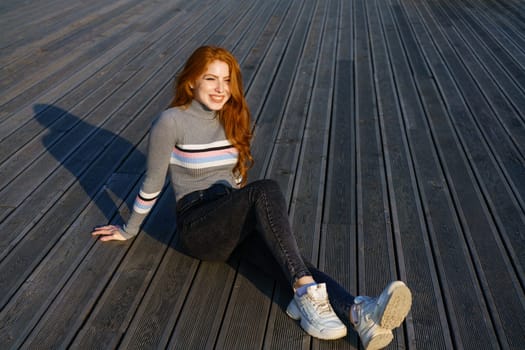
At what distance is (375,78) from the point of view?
13.6 feet

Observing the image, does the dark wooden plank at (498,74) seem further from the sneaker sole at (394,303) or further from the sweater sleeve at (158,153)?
the sweater sleeve at (158,153)

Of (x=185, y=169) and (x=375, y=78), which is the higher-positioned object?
(x=185, y=169)

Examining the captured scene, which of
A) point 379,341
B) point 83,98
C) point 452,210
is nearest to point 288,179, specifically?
point 452,210

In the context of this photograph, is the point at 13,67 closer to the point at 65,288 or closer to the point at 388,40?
the point at 65,288

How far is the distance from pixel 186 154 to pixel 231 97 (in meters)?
0.29

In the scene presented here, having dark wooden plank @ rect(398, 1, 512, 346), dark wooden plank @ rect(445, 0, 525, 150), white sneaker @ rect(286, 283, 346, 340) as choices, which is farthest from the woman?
dark wooden plank @ rect(445, 0, 525, 150)

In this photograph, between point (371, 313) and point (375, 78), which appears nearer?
point (371, 313)

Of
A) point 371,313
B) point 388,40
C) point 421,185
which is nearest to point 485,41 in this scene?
point 388,40

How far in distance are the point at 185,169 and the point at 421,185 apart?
4.31ft

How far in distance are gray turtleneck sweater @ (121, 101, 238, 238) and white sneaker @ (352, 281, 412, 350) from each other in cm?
74

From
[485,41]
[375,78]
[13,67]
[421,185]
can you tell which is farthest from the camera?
[485,41]

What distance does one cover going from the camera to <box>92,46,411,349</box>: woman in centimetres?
170

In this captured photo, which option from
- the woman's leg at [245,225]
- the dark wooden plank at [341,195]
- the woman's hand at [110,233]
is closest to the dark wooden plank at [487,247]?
the dark wooden plank at [341,195]

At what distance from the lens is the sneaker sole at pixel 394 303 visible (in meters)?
1.51
